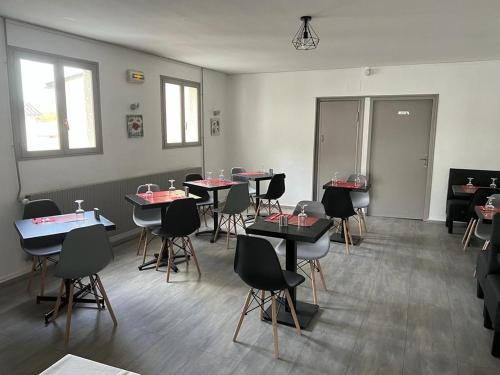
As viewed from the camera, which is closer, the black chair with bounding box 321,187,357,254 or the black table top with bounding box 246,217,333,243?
the black table top with bounding box 246,217,333,243

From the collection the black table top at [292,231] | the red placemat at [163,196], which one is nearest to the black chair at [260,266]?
the black table top at [292,231]

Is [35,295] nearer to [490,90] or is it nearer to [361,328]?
[361,328]

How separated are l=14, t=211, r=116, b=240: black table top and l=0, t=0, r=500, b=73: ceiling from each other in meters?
1.95

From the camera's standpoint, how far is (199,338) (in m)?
2.97

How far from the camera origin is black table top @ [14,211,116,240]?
3.05 metres

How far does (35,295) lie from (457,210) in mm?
5802

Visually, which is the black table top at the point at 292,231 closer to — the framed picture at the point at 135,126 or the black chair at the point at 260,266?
the black chair at the point at 260,266

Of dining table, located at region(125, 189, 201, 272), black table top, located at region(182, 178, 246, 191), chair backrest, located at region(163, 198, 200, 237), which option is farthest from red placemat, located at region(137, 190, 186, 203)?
black table top, located at region(182, 178, 246, 191)

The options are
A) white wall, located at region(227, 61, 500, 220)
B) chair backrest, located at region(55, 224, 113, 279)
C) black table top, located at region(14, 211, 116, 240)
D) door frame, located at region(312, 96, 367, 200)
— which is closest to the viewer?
chair backrest, located at region(55, 224, 113, 279)

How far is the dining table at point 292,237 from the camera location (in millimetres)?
2992

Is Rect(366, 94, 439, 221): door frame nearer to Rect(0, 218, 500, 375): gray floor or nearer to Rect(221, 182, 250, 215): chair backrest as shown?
Rect(0, 218, 500, 375): gray floor

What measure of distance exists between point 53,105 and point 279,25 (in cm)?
279

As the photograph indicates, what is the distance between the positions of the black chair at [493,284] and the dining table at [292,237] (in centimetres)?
130

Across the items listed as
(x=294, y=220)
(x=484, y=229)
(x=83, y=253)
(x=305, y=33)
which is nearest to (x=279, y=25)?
(x=305, y=33)
